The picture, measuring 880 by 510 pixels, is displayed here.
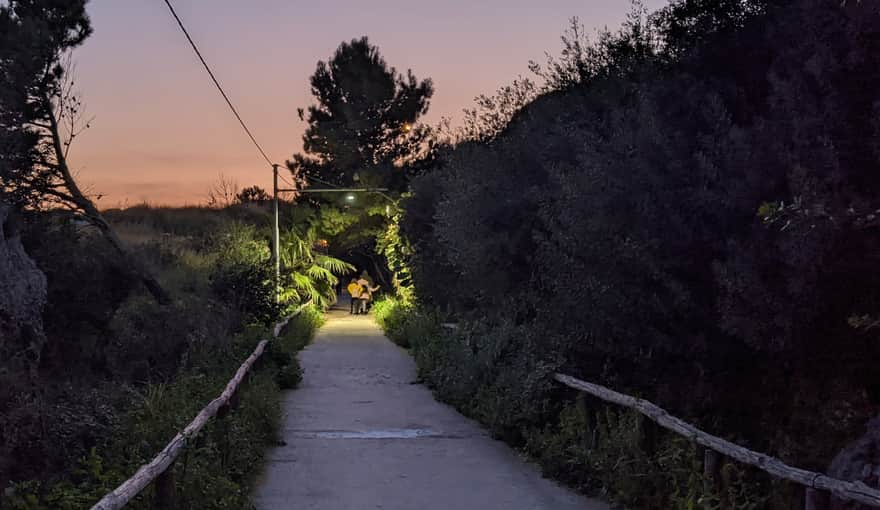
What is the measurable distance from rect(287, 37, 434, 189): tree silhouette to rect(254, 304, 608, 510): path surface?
3353cm

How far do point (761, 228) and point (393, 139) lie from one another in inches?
1765

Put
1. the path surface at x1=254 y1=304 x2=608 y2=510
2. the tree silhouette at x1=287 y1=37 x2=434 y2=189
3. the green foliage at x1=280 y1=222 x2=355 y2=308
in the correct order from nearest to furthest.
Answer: the path surface at x1=254 y1=304 x2=608 y2=510 < the green foliage at x1=280 y1=222 x2=355 y2=308 < the tree silhouette at x1=287 y1=37 x2=434 y2=189

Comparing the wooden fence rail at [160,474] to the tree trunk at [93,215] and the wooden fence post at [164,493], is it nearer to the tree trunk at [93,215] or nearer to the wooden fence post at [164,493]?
the wooden fence post at [164,493]

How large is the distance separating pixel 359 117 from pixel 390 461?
41706mm

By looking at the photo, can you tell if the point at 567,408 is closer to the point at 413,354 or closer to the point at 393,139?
the point at 413,354

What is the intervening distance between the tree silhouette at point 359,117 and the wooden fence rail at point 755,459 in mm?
39741

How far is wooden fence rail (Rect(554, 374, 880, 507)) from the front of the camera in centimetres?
A: 483

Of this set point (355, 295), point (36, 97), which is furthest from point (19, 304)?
point (355, 295)

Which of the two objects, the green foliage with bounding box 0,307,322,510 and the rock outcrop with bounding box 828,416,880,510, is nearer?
the rock outcrop with bounding box 828,416,880,510

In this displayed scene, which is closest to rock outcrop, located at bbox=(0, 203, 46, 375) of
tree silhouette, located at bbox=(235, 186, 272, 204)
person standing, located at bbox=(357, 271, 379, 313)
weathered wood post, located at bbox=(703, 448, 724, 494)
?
weathered wood post, located at bbox=(703, 448, 724, 494)

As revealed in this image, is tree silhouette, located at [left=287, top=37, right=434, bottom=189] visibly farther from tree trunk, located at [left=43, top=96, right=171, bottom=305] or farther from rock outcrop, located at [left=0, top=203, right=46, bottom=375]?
rock outcrop, located at [left=0, top=203, right=46, bottom=375]

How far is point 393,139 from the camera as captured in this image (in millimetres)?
51406

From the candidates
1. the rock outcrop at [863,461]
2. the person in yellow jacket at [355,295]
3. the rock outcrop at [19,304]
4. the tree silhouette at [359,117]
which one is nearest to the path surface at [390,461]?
the rock outcrop at [863,461]

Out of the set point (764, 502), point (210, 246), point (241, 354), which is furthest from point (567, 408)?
point (210, 246)
